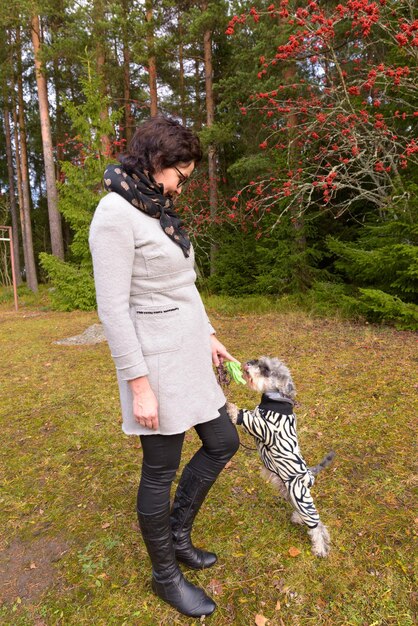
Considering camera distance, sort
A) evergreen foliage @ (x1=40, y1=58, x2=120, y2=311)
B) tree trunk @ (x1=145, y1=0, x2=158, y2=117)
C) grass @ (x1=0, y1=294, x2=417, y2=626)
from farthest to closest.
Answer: evergreen foliage @ (x1=40, y1=58, x2=120, y2=311) → tree trunk @ (x1=145, y1=0, x2=158, y2=117) → grass @ (x1=0, y1=294, x2=417, y2=626)

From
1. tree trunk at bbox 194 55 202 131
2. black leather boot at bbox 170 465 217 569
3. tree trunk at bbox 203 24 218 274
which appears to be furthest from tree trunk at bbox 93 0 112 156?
black leather boot at bbox 170 465 217 569

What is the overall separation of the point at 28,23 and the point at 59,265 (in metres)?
7.63

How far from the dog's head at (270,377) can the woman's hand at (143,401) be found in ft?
2.54

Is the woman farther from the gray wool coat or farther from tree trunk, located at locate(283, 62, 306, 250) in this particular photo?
tree trunk, located at locate(283, 62, 306, 250)

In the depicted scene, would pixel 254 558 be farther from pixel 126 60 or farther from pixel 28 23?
pixel 126 60

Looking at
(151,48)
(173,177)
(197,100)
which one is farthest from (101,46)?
(173,177)

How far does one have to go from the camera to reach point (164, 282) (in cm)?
154

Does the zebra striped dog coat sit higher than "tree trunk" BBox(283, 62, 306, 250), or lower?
lower

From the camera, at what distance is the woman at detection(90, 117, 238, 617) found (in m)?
1.42

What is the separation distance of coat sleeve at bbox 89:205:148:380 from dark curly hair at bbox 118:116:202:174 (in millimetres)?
260

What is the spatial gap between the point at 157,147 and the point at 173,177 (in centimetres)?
13

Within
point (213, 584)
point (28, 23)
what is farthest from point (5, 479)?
point (28, 23)

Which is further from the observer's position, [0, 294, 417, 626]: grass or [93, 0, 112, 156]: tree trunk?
[93, 0, 112, 156]: tree trunk

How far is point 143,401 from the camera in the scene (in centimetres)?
149
